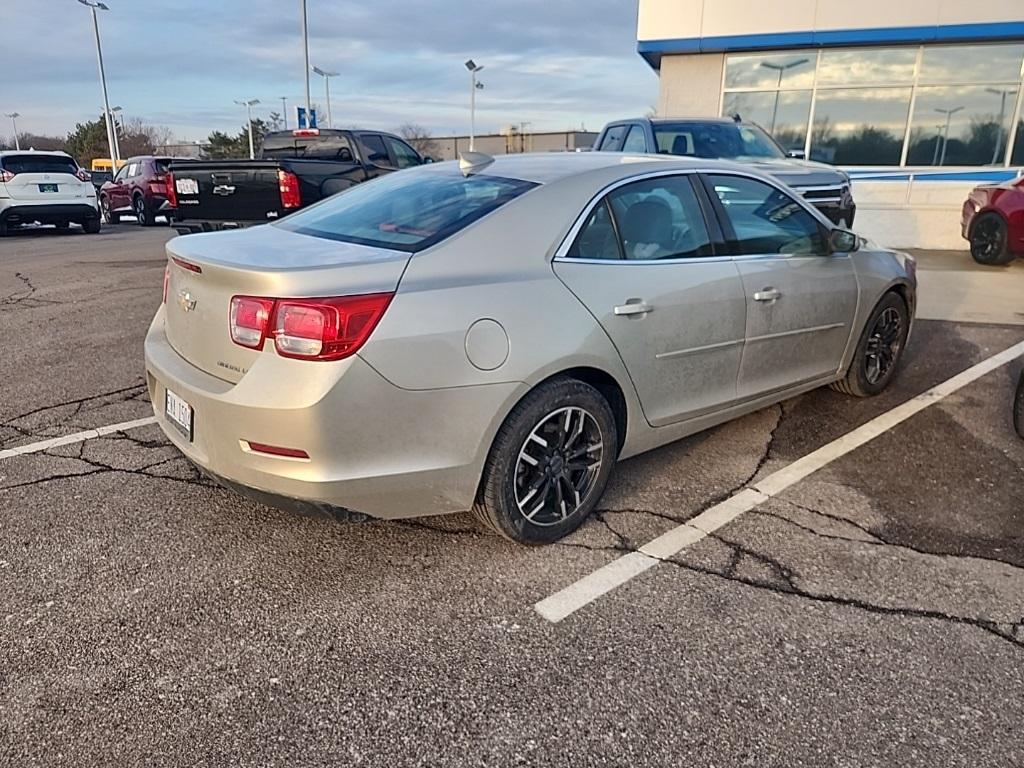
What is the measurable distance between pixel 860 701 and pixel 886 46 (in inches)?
729

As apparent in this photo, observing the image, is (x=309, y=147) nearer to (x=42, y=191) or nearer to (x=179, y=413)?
(x=42, y=191)

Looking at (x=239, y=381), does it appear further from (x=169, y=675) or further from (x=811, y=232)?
(x=811, y=232)

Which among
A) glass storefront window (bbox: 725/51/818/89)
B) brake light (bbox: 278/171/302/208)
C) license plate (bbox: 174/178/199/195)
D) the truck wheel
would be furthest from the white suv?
glass storefront window (bbox: 725/51/818/89)

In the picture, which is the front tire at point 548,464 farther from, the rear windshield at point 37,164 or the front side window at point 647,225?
the rear windshield at point 37,164

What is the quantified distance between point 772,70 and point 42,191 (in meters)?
16.4

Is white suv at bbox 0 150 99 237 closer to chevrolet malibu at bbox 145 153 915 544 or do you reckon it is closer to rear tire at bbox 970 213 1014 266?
chevrolet malibu at bbox 145 153 915 544

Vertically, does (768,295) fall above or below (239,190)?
below

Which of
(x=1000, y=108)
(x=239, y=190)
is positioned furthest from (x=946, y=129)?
(x=239, y=190)

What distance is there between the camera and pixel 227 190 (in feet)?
31.8

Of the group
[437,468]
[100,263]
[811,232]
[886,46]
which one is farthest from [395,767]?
[886,46]

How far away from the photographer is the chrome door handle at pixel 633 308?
3.20m

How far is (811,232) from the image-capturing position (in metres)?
4.29

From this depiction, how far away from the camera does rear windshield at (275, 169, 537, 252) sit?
10.1 ft

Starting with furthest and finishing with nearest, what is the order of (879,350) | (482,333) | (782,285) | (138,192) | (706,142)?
(138,192) → (706,142) → (879,350) → (782,285) → (482,333)
